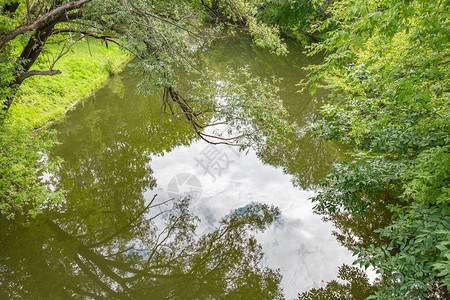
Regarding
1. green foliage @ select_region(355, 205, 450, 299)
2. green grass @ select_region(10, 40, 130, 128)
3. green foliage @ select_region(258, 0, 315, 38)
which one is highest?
green foliage @ select_region(258, 0, 315, 38)

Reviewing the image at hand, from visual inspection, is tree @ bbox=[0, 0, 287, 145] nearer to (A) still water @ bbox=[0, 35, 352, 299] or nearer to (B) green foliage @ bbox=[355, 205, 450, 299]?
(A) still water @ bbox=[0, 35, 352, 299]

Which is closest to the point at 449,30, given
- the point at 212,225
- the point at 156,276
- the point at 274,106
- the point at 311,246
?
the point at 274,106

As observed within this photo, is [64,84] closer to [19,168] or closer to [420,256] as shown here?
[19,168]

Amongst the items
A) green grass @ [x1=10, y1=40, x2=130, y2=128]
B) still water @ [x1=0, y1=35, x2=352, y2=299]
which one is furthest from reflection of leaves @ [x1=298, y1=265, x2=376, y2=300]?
green grass @ [x1=10, y1=40, x2=130, y2=128]

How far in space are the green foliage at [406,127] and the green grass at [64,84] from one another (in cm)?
739

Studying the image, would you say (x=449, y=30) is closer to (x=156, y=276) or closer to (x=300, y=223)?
(x=300, y=223)

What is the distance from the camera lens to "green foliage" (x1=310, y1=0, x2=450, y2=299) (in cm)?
295

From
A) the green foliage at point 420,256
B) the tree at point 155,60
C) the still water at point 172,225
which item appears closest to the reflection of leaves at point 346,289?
the still water at point 172,225

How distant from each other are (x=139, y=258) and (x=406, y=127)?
6.43 m

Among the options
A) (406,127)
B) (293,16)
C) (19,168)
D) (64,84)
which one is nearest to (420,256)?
(406,127)

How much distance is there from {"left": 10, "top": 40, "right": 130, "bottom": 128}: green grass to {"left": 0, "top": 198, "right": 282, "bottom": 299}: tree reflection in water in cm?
444

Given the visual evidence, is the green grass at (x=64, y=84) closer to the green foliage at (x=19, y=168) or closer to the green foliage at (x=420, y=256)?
the green foliage at (x=19, y=168)

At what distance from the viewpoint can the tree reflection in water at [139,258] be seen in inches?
218

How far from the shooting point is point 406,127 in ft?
14.8
